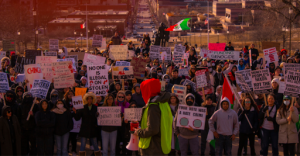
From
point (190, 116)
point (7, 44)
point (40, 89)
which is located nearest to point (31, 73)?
point (40, 89)

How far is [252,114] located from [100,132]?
3865 mm

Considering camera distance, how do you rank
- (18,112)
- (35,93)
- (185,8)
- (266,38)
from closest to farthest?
(18,112) < (35,93) < (266,38) < (185,8)

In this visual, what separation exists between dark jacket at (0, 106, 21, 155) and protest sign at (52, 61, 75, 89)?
8.63 feet

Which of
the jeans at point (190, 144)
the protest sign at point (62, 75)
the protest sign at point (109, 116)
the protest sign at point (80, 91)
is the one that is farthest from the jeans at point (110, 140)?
the protest sign at point (62, 75)

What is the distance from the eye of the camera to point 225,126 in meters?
7.57

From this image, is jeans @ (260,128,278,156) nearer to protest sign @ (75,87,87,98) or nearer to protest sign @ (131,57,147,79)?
protest sign @ (75,87,87,98)

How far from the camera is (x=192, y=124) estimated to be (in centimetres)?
748

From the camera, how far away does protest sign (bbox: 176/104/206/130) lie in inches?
295

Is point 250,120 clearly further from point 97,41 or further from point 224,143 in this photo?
point 97,41

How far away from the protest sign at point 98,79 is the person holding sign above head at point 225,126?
3.65 metres

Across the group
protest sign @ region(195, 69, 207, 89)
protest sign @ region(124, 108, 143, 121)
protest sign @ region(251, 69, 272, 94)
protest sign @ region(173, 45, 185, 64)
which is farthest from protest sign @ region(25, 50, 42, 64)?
protest sign @ region(251, 69, 272, 94)

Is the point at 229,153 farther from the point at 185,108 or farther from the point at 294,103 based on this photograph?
the point at 294,103

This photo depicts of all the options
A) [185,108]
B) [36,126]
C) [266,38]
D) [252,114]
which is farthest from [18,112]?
[266,38]

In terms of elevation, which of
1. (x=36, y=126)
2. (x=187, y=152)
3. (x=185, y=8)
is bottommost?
(x=187, y=152)
